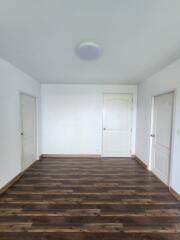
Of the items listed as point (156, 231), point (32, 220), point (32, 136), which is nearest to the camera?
point (156, 231)

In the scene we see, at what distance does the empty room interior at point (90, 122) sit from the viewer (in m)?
1.67

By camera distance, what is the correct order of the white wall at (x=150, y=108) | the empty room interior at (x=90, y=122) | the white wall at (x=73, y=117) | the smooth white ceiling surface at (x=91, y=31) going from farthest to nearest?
the white wall at (x=73, y=117) < the white wall at (x=150, y=108) < the empty room interior at (x=90, y=122) < the smooth white ceiling surface at (x=91, y=31)

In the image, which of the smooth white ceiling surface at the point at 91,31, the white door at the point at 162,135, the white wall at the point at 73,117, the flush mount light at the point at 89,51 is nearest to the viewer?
the smooth white ceiling surface at the point at 91,31

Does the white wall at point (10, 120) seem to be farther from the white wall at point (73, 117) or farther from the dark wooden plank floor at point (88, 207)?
the white wall at point (73, 117)

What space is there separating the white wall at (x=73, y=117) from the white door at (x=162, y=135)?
50.9 inches

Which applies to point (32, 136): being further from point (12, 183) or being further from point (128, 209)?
point (128, 209)

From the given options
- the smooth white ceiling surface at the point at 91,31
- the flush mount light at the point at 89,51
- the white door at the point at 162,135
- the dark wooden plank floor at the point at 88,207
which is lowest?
the dark wooden plank floor at the point at 88,207

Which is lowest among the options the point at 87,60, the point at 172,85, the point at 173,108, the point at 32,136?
the point at 32,136

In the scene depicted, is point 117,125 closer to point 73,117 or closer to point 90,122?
point 90,122

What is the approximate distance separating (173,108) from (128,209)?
76.0 inches

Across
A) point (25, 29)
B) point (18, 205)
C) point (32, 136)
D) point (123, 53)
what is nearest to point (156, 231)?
point (18, 205)

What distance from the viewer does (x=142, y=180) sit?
310cm

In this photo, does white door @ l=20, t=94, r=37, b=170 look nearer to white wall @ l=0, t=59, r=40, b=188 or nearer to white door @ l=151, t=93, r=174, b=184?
white wall @ l=0, t=59, r=40, b=188

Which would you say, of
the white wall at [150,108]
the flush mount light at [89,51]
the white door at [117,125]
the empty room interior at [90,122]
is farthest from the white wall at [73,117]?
the flush mount light at [89,51]
